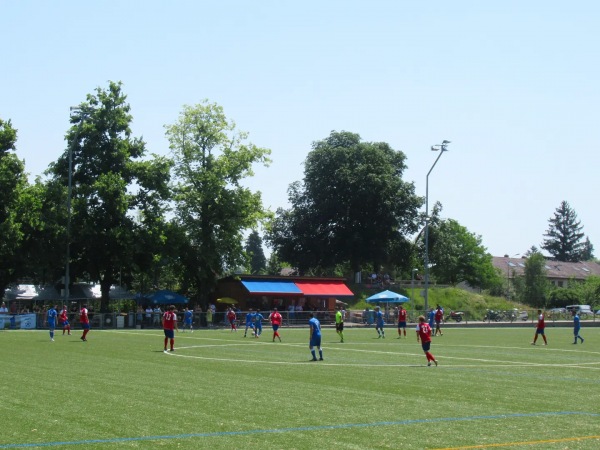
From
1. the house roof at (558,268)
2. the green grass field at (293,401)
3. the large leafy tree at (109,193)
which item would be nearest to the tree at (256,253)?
the house roof at (558,268)

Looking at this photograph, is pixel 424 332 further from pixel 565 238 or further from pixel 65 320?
pixel 565 238

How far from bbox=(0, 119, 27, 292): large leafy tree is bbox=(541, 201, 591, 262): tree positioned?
121 m

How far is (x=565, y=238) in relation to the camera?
156 m

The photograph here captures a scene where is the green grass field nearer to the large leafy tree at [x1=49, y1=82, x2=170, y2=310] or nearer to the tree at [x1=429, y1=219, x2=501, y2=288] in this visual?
the large leafy tree at [x1=49, y1=82, x2=170, y2=310]

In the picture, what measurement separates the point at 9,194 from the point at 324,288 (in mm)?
29731

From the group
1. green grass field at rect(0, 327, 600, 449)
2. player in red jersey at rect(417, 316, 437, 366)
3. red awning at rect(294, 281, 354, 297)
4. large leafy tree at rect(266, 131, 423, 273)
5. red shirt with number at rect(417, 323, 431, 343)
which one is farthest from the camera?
large leafy tree at rect(266, 131, 423, 273)

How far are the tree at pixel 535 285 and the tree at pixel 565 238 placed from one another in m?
55.3

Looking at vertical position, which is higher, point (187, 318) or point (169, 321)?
point (187, 318)

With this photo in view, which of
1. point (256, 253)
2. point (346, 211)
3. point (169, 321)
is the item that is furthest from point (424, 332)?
point (256, 253)

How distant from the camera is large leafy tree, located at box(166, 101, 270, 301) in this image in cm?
6359

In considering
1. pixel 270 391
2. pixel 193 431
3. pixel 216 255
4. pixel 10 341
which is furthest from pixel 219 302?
pixel 193 431

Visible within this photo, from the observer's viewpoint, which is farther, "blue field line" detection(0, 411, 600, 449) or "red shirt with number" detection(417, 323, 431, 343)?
"red shirt with number" detection(417, 323, 431, 343)

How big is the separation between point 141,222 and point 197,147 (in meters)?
8.58

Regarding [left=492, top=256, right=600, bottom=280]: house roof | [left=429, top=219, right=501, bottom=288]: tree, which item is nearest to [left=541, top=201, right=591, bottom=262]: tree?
[left=492, top=256, right=600, bottom=280]: house roof
